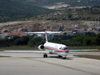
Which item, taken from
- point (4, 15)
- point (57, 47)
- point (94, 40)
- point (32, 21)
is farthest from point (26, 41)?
point (4, 15)

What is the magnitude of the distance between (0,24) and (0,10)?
37219mm

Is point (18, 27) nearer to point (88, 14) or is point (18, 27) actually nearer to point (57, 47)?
point (88, 14)

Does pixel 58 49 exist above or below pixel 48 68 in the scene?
above

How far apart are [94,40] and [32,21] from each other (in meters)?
109

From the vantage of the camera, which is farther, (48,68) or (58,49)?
(58,49)

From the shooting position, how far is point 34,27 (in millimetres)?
176625

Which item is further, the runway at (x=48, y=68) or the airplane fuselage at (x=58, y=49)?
the airplane fuselage at (x=58, y=49)

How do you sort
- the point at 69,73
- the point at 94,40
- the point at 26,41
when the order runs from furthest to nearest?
1. the point at 26,41
2. the point at 94,40
3. the point at 69,73

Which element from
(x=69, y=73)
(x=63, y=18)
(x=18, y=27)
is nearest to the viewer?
(x=69, y=73)

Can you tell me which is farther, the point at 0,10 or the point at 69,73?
the point at 0,10

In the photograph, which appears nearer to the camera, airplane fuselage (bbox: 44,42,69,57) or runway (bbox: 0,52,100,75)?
runway (bbox: 0,52,100,75)

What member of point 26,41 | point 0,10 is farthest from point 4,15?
point 26,41

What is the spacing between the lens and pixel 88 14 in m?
199

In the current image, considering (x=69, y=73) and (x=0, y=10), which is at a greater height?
(x=0, y=10)
